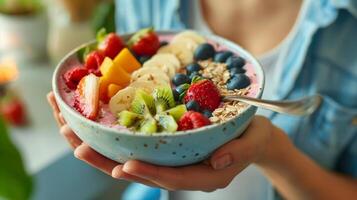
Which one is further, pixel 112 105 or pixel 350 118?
pixel 350 118

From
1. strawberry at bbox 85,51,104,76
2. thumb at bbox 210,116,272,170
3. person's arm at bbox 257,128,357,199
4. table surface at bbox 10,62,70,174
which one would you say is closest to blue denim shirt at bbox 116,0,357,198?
person's arm at bbox 257,128,357,199

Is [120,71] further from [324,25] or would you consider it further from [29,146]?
[29,146]

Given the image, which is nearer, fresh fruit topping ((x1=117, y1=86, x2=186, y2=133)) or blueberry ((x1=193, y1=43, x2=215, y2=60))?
fresh fruit topping ((x1=117, y1=86, x2=186, y2=133))

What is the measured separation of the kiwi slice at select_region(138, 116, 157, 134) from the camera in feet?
1.55

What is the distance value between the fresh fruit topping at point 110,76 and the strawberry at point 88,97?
1 centimetres

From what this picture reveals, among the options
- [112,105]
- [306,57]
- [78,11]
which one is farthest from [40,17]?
[112,105]

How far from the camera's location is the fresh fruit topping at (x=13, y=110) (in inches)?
47.8

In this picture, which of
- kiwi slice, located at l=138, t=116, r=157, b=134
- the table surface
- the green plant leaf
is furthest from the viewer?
the table surface

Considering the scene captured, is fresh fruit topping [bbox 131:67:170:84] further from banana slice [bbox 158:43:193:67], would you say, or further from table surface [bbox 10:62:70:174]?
table surface [bbox 10:62:70:174]

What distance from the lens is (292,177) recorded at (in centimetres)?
75

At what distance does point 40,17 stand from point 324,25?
0.84 meters

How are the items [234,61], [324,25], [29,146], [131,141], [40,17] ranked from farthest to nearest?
[40,17]
[29,146]
[324,25]
[234,61]
[131,141]

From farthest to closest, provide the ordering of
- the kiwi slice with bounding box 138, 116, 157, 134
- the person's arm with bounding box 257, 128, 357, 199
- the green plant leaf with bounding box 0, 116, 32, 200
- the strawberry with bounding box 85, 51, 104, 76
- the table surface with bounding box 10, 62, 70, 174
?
the table surface with bounding box 10, 62, 70, 174 < the green plant leaf with bounding box 0, 116, 32, 200 < the person's arm with bounding box 257, 128, 357, 199 < the strawberry with bounding box 85, 51, 104, 76 < the kiwi slice with bounding box 138, 116, 157, 134

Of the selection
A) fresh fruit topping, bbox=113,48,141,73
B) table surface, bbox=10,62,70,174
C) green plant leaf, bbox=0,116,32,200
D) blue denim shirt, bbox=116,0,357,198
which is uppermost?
fresh fruit topping, bbox=113,48,141,73
